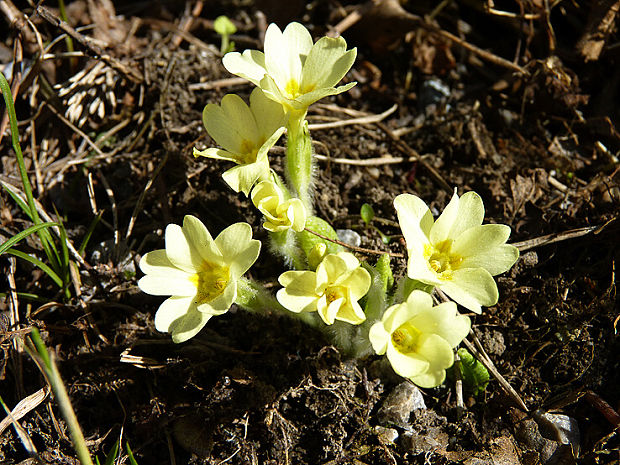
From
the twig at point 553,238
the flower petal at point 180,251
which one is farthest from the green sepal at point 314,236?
the twig at point 553,238

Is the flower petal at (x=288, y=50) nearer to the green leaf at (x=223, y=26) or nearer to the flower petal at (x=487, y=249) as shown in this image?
the flower petal at (x=487, y=249)

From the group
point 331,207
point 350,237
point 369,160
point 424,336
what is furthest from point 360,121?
point 424,336

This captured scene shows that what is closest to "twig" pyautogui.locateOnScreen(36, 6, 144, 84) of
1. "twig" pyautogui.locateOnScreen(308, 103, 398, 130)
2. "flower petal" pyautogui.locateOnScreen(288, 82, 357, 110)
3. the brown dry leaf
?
"twig" pyautogui.locateOnScreen(308, 103, 398, 130)

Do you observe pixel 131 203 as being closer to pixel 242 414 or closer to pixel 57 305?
pixel 57 305

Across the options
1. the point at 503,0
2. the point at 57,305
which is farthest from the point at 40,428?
the point at 503,0

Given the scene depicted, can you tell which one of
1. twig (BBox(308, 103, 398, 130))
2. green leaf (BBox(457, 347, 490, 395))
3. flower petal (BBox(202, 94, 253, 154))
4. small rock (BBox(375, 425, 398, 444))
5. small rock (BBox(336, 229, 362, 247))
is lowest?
small rock (BBox(375, 425, 398, 444))

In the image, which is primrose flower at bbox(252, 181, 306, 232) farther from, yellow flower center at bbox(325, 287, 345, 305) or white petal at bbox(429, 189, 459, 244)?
white petal at bbox(429, 189, 459, 244)
